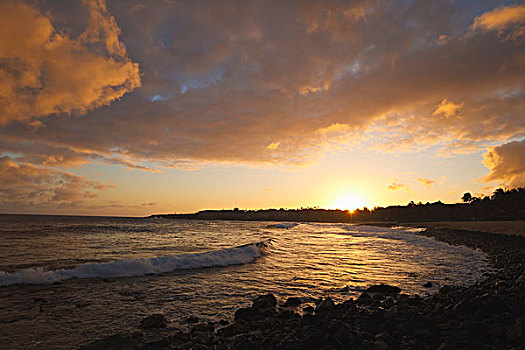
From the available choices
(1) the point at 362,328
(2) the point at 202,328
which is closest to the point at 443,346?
(1) the point at 362,328

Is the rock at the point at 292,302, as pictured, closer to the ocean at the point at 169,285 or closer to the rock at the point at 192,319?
the ocean at the point at 169,285

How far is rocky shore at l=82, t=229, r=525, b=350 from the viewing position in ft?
15.6

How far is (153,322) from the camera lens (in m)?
6.61

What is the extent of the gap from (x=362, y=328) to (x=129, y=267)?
1117 cm

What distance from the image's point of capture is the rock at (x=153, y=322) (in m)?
6.55

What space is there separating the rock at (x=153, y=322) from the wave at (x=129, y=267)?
21.8 feet

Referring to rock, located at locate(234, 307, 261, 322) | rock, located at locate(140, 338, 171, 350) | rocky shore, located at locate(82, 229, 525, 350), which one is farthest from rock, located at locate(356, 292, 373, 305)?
rock, located at locate(140, 338, 171, 350)

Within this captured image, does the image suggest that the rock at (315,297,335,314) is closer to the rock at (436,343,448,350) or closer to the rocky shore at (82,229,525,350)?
the rocky shore at (82,229,525,350)

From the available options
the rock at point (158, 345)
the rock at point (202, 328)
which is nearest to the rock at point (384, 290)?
the rock at point (202, 328)

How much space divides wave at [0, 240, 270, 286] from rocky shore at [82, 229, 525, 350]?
23.3 ft

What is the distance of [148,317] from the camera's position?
682 cm

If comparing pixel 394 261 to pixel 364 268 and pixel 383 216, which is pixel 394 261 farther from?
pixel 383 216

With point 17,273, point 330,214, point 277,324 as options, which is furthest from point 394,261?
point 330,214

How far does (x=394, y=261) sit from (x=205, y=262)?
1096 cm
